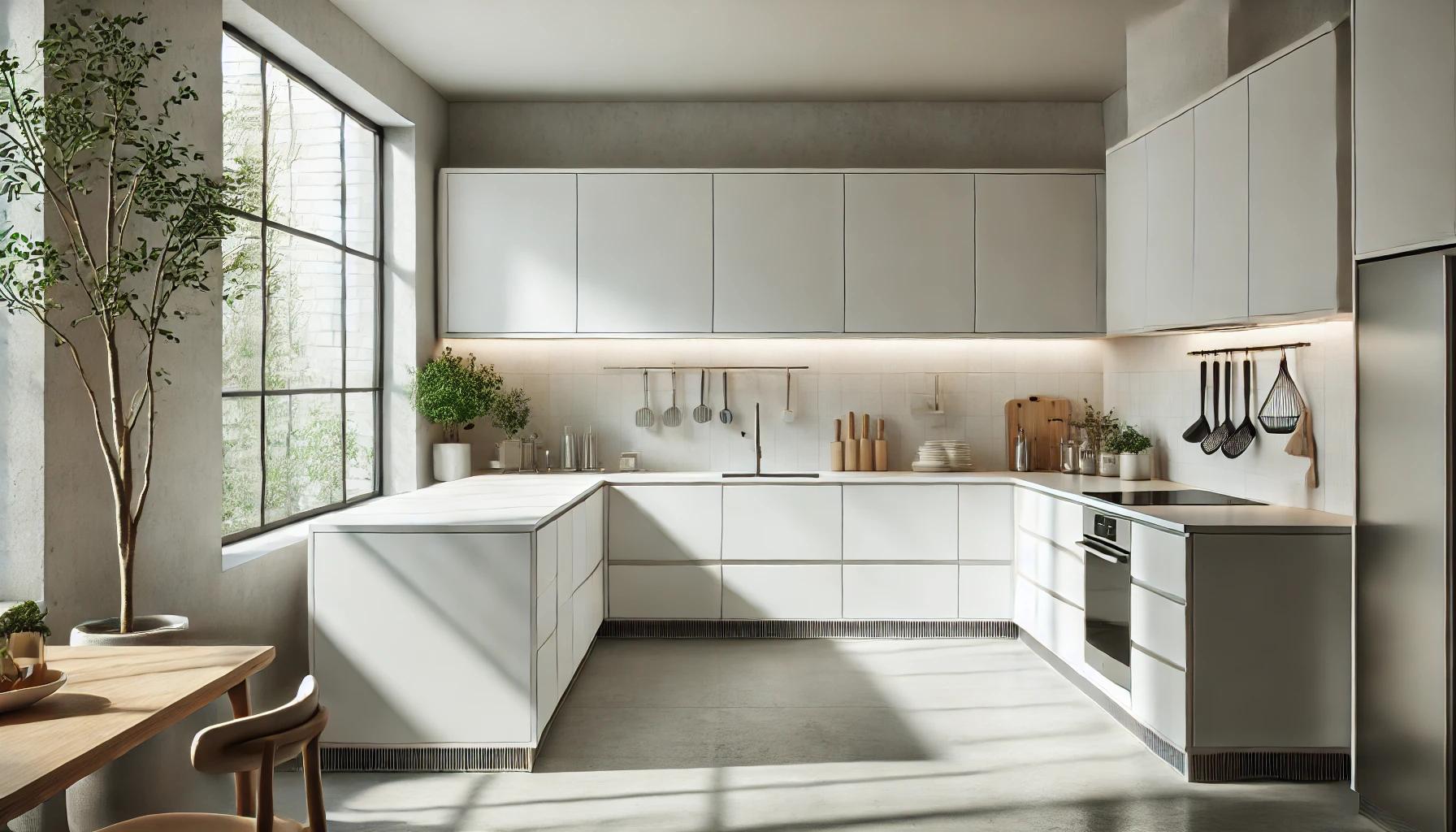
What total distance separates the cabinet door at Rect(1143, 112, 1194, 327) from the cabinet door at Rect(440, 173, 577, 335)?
285 centimetres

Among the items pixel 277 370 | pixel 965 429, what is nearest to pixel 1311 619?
pixel 965 429

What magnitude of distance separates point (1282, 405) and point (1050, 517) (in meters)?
1.10

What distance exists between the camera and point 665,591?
16.8ft

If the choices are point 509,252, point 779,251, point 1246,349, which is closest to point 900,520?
point 779,251

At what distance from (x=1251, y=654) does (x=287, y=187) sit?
13.2ft

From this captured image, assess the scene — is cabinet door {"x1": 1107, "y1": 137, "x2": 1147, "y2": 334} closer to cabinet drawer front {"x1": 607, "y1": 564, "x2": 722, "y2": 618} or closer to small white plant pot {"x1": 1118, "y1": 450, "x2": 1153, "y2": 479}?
small white plant pot {"x1": 1118, "y1": 450, "x2": 1153, "y2": 479}

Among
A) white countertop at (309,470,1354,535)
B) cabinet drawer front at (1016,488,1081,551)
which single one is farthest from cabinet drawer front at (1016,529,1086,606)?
white countertop at (309,470,1354,535)

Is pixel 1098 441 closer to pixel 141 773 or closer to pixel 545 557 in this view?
pixel 545 557

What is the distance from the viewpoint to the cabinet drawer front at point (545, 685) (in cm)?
339

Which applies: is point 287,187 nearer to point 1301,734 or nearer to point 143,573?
point 143,573

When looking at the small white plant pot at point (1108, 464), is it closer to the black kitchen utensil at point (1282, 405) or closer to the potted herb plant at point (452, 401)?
the black kitchen utensil at point (1282, 405)

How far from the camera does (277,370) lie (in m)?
3.88

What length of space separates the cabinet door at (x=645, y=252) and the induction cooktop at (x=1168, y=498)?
2.21 meters

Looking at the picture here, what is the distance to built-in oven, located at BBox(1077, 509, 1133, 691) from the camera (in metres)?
3.71
